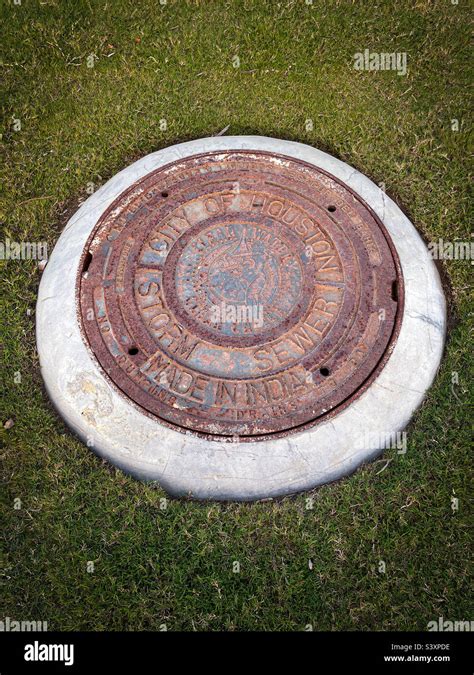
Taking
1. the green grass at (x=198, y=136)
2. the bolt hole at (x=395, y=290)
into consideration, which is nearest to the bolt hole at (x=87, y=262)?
the green grass at (x=198, y=136)

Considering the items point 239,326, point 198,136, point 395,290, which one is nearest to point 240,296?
point 239,326

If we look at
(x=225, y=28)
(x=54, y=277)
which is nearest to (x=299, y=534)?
(x=54, y=277)

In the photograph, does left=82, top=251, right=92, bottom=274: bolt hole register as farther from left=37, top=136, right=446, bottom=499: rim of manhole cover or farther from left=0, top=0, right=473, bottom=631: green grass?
left=0, top=0, right=473, bottom=631: green grass

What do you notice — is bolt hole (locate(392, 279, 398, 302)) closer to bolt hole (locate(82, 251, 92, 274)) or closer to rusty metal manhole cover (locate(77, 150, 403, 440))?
rusty metal manhole cover (locate(77, 150, 403, 440))

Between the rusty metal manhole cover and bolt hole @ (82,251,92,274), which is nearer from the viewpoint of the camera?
the rusty metal manhole cover

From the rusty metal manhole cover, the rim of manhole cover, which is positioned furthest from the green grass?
the rusty metal manhole cover

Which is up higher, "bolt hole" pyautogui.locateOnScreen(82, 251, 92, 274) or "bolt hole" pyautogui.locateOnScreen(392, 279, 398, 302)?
"bolt hole" pyautogui.locateOnScreen(82, 251, 92, 274)

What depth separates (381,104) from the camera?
12.3 feet

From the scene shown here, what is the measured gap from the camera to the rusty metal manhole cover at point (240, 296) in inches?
101

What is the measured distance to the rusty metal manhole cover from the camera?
2570mm

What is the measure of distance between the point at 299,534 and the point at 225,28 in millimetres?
3253

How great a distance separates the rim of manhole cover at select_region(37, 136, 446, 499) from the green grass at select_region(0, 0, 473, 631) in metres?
0.17
